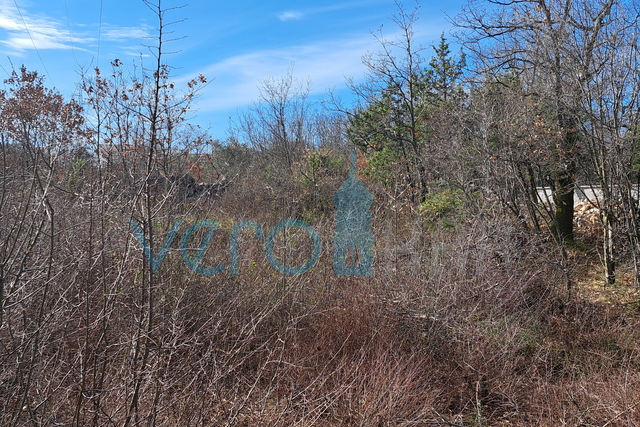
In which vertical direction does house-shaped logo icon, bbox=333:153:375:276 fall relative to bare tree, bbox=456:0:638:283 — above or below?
below

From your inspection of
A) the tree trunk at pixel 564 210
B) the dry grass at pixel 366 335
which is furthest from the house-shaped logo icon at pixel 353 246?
the tree trunk at pixel 564 210

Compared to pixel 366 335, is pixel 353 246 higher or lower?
higher

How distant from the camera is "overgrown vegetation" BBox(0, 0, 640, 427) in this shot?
3.25m

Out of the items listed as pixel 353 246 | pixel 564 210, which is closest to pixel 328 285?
pixel 353 246

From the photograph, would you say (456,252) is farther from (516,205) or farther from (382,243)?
(516,205)

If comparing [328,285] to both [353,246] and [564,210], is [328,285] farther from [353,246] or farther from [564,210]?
[564,210]

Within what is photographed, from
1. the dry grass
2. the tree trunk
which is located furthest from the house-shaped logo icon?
the tree trunk

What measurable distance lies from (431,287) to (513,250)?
200cm

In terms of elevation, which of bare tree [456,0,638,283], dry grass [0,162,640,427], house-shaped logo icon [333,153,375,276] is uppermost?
bare tree [456,0,638,283]

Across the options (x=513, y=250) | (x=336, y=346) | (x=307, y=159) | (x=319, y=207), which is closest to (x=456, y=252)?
(x=513, y=250)

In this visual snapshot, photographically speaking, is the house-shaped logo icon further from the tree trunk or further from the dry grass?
the tree trunk

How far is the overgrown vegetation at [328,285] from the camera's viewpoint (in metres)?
3.25

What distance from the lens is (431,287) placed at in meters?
6.01

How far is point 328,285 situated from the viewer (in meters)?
6.58
